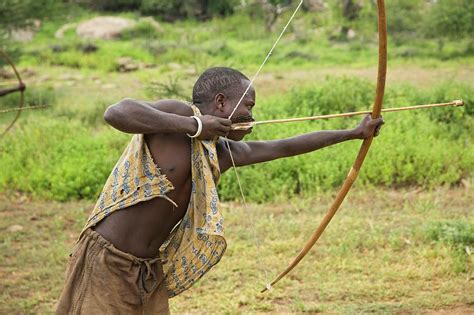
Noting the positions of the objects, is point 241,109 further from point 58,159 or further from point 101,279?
point 58,159

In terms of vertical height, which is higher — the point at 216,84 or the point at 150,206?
the point at 216,84

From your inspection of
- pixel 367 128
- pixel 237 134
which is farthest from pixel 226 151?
pixel 367 128

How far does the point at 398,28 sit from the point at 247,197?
31.5 feet

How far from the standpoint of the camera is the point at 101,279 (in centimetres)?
285

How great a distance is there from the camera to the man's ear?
2854 millimetres

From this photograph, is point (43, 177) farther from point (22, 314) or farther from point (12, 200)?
point (22, 314)

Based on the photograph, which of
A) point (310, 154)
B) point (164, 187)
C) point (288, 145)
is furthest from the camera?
point (310, 154)

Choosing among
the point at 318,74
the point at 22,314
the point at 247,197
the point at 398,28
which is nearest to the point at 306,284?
the point at 22,314

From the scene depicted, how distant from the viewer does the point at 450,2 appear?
13570 millimetres

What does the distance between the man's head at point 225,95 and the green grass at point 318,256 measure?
117cm

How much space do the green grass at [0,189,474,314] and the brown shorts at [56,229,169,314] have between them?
1.02m

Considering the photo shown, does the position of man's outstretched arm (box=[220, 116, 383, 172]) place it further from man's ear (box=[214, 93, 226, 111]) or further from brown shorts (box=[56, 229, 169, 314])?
brown shorts (box=[56, 229, 169, 314])

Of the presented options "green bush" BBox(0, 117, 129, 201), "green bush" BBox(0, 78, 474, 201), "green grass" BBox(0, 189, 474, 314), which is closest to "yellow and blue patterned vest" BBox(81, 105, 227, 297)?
"green grass" BBox(0, 189, 474, 314)

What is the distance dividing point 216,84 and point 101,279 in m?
0.78
